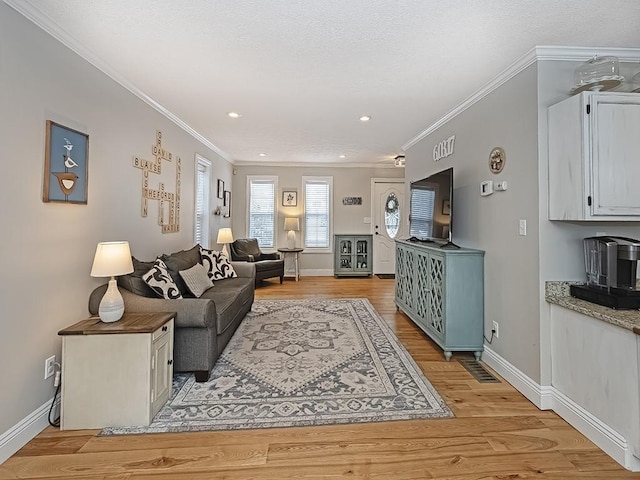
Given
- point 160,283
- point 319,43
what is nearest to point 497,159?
point 319,43

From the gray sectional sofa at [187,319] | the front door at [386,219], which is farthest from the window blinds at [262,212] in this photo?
the gray sectional sofa at [187,319]

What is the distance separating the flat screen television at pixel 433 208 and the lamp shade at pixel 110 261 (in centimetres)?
285

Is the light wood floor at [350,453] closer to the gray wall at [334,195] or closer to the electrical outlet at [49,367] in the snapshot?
the electrical outlet at [49,367]

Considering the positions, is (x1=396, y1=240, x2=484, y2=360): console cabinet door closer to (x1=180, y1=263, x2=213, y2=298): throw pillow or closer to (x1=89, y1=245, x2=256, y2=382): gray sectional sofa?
(x1=89, y1=245, x2=256, y2=382): gray sectional sofa

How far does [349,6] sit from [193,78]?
5.28ft

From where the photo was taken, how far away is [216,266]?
165 inches

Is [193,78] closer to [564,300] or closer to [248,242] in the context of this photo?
[564,300]

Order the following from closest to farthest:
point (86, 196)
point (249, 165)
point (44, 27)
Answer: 1. point (44, 27)
2. point (86, 196)
3. point (249, 165)

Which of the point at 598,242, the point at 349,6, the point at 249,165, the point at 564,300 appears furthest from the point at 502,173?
the point at 249,165

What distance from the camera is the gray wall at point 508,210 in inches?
92.2

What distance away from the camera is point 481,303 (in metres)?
2.97

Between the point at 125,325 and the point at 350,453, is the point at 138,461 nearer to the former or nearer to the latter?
the point at 125,325

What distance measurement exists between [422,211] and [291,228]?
11.8ft

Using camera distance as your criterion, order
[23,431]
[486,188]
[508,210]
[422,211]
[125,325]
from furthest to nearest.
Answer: [422,211], [486,188], [508,210], [125,325], [23,431]
